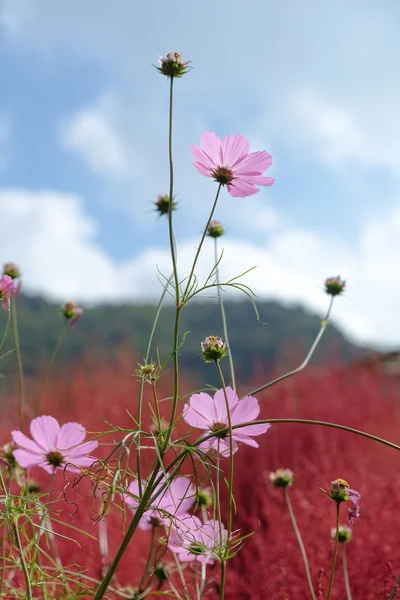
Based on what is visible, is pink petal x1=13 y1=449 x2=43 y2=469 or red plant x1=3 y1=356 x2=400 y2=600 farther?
red plant x1=3 y1=356 x2=400 y2=600

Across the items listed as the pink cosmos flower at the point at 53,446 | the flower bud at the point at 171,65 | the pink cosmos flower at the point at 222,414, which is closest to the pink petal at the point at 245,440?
the pink cosmos flower at the point at 222,414

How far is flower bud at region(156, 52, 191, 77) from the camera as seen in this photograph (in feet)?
1.51

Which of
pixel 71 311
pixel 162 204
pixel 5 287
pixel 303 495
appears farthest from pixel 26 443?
pixel 303 495

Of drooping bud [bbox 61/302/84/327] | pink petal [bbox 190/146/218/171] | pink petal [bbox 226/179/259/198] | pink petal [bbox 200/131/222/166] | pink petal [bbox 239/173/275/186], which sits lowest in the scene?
drooping bud [bbox 61/302/84/327]

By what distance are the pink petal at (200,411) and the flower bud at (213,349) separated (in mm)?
33

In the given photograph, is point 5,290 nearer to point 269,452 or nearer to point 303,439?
point 269,452

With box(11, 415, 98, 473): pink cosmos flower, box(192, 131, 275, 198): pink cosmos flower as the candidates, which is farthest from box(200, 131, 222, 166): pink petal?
box(11, 415, 98, 473): pink cosmos flower

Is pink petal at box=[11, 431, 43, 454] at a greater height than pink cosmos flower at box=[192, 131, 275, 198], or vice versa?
pink cosmos flower at box=[192, 131, 275, 198]

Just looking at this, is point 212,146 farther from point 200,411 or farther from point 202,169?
point 200,411

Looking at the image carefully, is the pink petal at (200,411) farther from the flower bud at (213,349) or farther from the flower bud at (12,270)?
the flower bud at (12,270)

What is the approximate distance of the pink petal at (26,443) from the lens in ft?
1.77

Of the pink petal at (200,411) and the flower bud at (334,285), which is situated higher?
the flower bud at (334,285)

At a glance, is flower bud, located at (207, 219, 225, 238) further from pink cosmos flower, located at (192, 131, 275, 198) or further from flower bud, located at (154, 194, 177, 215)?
pink cosmos flower, located at (192, 131, 275, 198)

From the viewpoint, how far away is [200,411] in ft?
1.55
